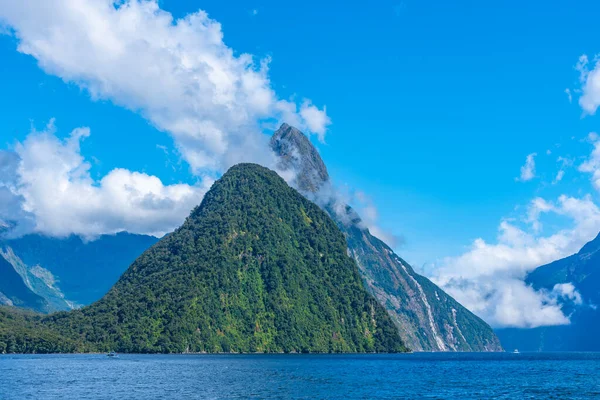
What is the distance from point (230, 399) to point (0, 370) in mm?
91535

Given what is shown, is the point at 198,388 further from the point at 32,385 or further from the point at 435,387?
the point at 435,387

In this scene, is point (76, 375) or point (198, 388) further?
point (76, 375)

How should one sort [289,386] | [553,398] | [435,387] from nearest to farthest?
[553,398]
[289,386]
[435,387]

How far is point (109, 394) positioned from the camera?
113 meters

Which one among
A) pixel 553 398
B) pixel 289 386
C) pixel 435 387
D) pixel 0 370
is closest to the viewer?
pixel 553 398

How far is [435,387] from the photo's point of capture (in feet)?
465

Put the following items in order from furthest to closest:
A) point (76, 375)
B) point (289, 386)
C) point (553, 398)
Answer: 1. point (76, 375)
2. point (289, 386)
3. point (553, 398)

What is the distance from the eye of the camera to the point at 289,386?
13300 cm

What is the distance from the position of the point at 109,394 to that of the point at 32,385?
2401cm

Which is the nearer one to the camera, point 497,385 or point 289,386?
point 289,386

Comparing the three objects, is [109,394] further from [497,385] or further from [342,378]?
[497,385]

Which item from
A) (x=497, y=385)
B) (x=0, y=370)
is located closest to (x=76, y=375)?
(x=0, y=370)

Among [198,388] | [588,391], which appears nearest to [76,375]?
[198,388]

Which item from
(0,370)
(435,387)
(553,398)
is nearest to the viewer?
(553,398)
